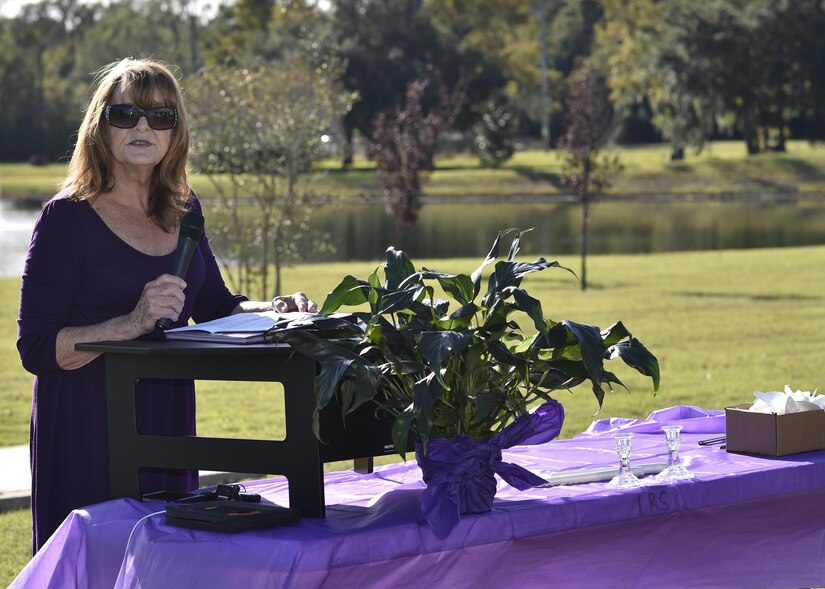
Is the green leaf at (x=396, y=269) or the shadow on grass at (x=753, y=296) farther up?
the green leaf at (x=396, y=269)

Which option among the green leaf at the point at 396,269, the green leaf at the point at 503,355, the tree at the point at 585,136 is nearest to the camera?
the green leaf at the point at 503,355

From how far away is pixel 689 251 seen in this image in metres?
27.8

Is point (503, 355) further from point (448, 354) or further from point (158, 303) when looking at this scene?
point (158, 303)

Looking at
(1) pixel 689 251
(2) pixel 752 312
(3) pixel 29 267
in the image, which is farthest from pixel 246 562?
(1) pixel 689 251

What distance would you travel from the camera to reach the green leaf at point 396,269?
9.75 feet

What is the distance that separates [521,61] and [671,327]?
66056mm

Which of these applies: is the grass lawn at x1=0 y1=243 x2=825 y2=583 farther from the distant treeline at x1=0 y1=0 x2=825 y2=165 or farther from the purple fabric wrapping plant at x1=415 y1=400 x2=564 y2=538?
the distant treeline at x1=0 y1=0 x2=825 y2=165

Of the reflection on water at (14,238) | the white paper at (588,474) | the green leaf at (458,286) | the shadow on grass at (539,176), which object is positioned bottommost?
the reflection on water at (14,238)

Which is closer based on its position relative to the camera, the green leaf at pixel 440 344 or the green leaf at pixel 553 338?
the green leaf at pixel 440 344

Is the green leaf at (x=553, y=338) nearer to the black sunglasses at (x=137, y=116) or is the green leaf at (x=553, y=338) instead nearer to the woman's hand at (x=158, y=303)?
the woman's hand at (x=158, y=303)

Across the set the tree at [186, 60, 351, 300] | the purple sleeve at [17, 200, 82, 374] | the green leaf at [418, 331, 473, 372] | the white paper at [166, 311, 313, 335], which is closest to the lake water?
the tree at [186, 60, 351, 300]

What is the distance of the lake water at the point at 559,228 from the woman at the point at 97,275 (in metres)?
21.3

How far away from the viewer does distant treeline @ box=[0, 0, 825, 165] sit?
58562 mm

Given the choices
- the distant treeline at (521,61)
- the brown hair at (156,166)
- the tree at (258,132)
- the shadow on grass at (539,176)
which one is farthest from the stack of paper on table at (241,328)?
the shadow on grass at (539,176)
